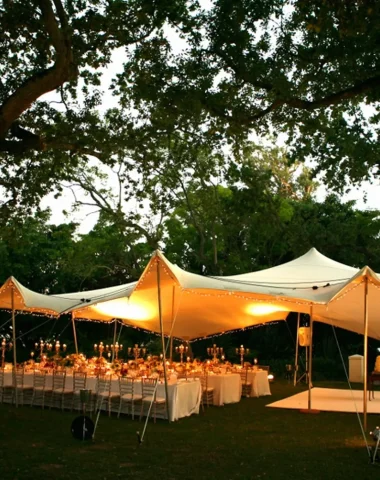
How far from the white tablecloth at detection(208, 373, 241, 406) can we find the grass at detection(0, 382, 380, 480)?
1.60m

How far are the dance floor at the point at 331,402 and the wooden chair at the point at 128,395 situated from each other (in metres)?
3.33

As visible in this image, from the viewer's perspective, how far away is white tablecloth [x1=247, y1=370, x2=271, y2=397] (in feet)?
46.2

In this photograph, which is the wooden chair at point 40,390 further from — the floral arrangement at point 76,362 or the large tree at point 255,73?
the large tree at point 255,73

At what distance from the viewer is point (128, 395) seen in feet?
33.4

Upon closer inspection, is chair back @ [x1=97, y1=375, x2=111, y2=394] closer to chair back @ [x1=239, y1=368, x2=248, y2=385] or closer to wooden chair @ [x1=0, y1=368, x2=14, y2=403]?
wooden chair @ [x1=0, y1=368, x2=14, y2=403]

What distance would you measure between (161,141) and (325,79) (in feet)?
11.4

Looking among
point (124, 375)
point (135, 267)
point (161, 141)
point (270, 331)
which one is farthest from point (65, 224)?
point (124, 375)

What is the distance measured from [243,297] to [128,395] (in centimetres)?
254

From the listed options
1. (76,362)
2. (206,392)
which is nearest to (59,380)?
(76,362)

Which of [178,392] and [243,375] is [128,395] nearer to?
[178,392]

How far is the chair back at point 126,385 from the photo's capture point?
400 inches

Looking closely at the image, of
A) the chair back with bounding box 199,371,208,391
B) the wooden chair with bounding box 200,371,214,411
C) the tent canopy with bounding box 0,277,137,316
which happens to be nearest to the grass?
the wooden chair with bounding box 200,371,214,411

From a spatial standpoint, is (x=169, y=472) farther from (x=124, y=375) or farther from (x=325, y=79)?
(x=325, y=79)

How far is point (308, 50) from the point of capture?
10188mm
